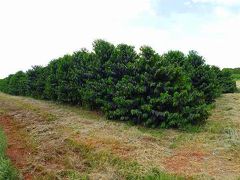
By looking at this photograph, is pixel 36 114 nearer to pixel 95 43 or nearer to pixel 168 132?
pixel 95 43

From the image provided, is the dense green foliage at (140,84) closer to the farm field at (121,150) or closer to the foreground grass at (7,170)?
the farm field at (121,150)

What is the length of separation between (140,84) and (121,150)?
3.96 metres

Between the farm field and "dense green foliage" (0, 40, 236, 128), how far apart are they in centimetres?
54

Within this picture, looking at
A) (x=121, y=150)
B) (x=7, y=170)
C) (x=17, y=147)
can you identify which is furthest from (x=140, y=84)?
(x=7, y=170)

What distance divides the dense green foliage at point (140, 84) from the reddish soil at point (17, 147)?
125 inches

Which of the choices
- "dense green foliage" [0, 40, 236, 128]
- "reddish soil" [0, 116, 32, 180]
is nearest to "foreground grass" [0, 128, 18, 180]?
"reddish soil" [0, 116, 32, 180]

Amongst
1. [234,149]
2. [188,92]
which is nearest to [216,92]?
[188,92]

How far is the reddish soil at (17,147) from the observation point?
10199 millimetres

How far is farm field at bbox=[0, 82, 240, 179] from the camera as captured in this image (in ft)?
29.7

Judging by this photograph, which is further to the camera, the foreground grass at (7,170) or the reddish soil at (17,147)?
the reddish soil at (17,147)

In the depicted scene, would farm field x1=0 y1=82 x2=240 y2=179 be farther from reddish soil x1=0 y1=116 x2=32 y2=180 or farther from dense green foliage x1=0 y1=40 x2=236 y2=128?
dense green foliage x1=0 y1=40 x2=236 y2=128

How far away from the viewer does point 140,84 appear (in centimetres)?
1380

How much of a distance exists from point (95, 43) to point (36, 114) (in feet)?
12.9

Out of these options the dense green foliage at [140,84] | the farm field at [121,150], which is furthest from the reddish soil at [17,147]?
the dense green foliage at [140,84]
